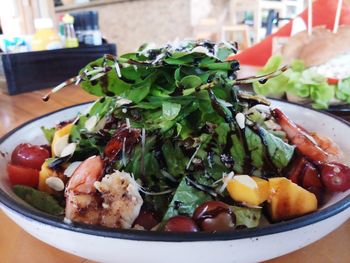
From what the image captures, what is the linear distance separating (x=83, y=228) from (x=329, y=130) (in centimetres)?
54

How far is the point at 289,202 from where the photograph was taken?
431mm

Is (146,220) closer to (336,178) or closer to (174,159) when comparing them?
(174,159)

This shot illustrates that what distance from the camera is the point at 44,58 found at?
159 centimetres

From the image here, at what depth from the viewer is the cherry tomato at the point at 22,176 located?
1.78 ft

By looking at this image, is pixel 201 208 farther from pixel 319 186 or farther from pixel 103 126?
pixel 103 126

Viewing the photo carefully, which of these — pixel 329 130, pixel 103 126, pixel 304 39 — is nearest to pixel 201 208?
pixel 103 126

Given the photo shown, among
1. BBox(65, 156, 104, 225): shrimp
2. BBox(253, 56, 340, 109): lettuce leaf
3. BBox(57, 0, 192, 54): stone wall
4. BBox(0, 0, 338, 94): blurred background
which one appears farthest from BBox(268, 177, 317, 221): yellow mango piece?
BBox(57, 0, 192, 54): stone wall

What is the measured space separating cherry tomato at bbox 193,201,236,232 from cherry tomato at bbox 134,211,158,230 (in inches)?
2.7

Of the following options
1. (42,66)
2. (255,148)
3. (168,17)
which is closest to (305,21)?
(42,66)

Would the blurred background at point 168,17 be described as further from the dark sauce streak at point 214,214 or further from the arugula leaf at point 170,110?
the dark sauce streak at point 214,214

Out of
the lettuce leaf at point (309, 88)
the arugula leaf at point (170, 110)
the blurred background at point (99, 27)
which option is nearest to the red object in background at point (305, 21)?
the blurred background at point (99, 27)

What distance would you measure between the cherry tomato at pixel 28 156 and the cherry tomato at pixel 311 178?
1.41 ft

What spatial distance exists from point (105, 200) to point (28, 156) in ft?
0.74

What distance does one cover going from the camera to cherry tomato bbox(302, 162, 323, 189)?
A: 1.58 feet
